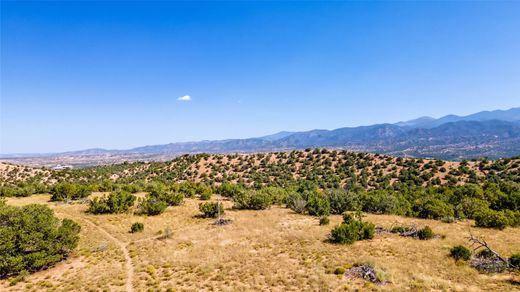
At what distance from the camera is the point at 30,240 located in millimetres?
25641

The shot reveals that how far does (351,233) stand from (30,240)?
2973 centimetres

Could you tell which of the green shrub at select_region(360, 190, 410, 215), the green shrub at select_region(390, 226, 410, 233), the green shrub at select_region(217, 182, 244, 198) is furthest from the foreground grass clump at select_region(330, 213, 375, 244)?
the green shrub at select_region(217, 182, 244, 198)

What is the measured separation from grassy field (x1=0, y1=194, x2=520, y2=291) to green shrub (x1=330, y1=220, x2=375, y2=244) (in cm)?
70

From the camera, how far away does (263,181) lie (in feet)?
266

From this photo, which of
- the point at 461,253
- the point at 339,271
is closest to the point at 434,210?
the point at 461,253

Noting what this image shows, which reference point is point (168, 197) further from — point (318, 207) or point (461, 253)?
point (461, 253)

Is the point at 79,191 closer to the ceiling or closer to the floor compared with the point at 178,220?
closer to the ceiling

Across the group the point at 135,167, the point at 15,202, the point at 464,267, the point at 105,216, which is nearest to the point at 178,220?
the point at 105,216

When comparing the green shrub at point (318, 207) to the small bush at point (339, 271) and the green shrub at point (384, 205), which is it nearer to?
the green shrub at point (384, 205)

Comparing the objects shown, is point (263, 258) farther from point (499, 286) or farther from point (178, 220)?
point (178, 220)

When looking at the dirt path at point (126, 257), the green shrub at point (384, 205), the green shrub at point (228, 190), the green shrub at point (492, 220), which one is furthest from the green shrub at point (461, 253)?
the green shrub at point (228, 190)

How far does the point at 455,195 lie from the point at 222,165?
6843 centimetres

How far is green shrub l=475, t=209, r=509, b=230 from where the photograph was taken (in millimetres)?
30484

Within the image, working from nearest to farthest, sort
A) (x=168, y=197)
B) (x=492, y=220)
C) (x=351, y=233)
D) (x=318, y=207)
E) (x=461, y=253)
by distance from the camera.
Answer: (x=461, y=253)
(x=351, y=233)
(x=492, y=220)
(x=318, y=207)
(x=168, y=197)
